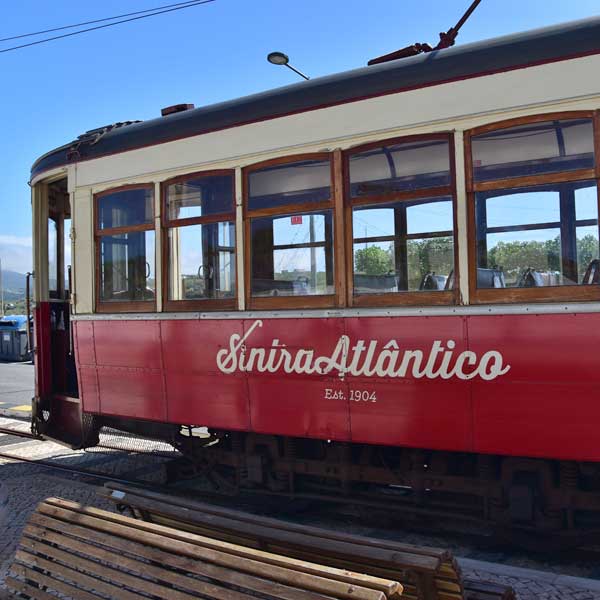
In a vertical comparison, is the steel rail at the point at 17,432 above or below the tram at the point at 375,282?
below

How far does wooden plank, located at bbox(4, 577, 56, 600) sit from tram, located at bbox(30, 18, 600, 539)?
5.79ft

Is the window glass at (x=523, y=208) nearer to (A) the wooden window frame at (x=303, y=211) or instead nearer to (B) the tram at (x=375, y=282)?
(B) the tram at (x=375, y=282)

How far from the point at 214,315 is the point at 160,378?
80 cm

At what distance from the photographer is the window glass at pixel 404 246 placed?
13.9 ft

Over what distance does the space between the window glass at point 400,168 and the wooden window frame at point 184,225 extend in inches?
41.8

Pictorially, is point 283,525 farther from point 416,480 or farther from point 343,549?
point 416,480

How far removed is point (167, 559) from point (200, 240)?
8.73 feet

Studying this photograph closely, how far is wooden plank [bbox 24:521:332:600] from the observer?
2.81 metres

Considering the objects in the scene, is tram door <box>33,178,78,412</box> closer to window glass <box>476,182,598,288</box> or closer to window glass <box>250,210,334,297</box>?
window glass <box>250,210,334,297</box>

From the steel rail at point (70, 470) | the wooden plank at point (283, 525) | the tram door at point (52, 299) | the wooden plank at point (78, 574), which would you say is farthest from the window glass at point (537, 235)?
the tram door at point (52, 299)

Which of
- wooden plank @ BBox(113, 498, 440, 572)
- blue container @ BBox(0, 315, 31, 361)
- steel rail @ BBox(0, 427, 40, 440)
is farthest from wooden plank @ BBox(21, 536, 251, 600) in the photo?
blue container @ BBox(0, 315, 31, 361)

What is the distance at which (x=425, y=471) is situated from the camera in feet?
15.4

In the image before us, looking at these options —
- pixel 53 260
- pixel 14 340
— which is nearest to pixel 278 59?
pixel 53 260

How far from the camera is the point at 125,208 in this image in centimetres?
575
